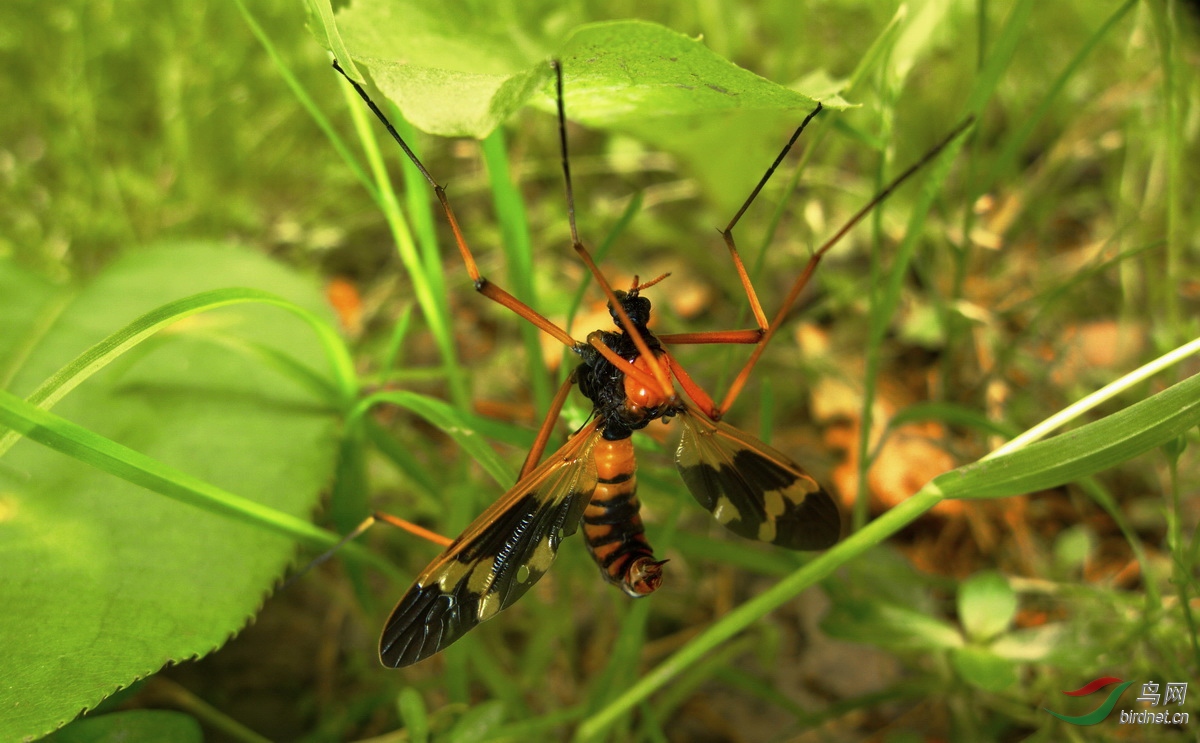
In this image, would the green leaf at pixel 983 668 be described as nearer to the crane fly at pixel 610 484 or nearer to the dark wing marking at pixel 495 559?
the crane fly at pixel 610 484

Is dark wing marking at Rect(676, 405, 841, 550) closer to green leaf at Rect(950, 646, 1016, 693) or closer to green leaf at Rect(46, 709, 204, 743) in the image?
green leaf at Rect(950, 646, 1016, 693)

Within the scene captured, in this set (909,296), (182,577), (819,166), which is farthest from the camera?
(819,166)

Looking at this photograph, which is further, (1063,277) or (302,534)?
(1063,277)

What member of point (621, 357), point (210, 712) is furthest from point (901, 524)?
point (210, 712)

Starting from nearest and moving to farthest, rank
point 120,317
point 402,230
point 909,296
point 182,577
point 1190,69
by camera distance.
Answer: point 182,577, point 402,230, point 120,317, point 1190,69, point 909,296

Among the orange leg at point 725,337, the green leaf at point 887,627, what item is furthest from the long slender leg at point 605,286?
the green leaf at point 887,627

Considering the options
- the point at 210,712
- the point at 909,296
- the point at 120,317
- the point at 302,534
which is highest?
the point at 909,296

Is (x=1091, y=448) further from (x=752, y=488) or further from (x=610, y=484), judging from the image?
(x=610, y=484)

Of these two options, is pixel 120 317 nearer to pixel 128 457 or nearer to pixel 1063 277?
pixel 128 457
